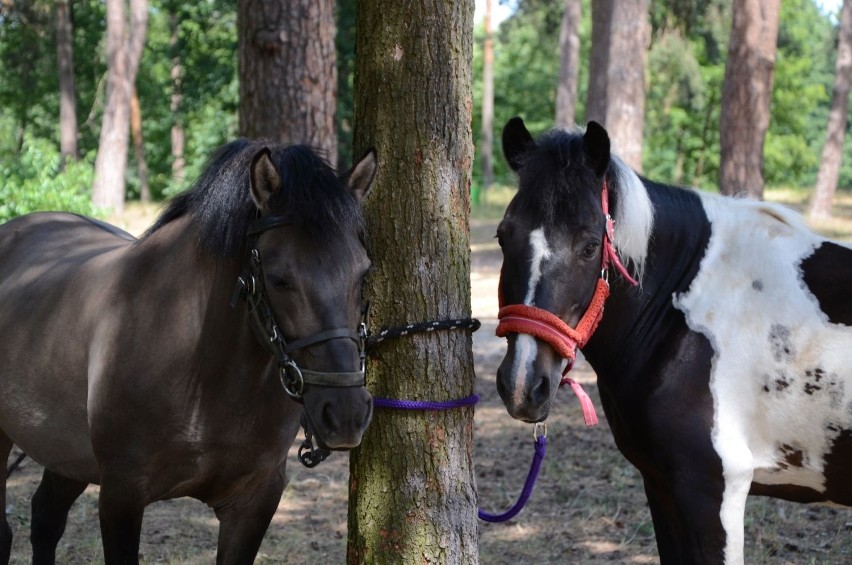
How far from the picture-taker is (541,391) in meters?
3.07

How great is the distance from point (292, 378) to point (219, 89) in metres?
20.3

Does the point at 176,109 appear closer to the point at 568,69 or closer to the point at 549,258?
the point at 568,69

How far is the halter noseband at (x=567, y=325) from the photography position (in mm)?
3076

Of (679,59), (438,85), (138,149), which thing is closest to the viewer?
(438,85)

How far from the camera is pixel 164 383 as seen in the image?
10.3ft

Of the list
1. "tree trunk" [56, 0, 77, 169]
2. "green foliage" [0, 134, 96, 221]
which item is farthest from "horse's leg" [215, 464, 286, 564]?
"tree trunk" [56, 0, 77, 169]

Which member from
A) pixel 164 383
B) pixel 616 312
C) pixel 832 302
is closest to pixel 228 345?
pixel 164 383

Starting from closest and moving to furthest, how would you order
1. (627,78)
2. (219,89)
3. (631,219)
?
(631,219)
(627,78)
(219,89)

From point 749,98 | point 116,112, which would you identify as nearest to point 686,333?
point 749,98

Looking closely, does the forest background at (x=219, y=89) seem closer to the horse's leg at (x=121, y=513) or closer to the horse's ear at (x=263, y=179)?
the horse's leg at (x=121, y=513)

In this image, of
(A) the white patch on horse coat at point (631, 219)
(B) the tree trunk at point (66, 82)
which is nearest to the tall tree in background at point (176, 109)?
(B) the tree trunk at point (66, 82)

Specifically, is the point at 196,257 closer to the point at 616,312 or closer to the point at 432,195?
the point at 432,195

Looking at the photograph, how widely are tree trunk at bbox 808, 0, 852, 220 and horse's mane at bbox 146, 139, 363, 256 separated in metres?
23.0

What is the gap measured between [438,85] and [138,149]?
34030mm
